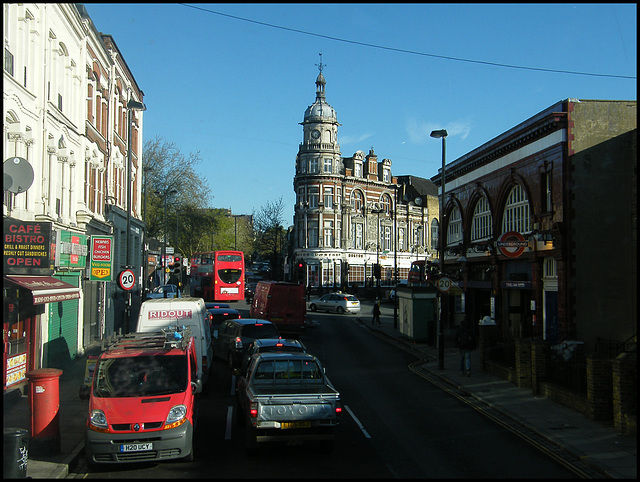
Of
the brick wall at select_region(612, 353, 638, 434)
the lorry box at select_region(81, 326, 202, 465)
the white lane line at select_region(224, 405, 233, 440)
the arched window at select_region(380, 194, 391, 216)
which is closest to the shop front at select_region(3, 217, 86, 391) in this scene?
the white lane line at select_region(224, 405, 233, 440)

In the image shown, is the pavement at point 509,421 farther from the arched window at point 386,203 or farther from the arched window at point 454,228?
the arched window at point 386,203

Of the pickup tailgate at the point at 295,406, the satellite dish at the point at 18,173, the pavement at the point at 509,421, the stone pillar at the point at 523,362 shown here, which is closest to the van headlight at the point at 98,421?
the pavement at the point at 509,421

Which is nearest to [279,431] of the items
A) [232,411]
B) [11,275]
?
[232,411]

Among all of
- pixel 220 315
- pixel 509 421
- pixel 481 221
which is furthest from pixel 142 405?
pixel 481 221

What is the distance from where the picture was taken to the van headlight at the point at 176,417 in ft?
33.1

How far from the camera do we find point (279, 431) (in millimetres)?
10359

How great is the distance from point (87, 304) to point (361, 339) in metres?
13.8

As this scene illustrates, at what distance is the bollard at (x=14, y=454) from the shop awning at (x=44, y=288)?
7006 millimetres

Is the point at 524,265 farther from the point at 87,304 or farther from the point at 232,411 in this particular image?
the point at 87,304

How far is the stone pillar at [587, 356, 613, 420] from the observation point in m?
13.4

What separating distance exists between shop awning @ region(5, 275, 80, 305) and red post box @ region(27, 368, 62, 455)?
16.9ft

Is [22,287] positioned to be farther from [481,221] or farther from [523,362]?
[481,221]

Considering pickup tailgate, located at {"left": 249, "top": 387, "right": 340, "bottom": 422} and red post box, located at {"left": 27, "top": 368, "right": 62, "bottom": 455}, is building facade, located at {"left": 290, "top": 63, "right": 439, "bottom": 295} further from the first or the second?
red post box, located at {"left": 27, "top": 368, "right": 62, "bottom": 455}

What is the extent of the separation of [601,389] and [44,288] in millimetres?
14016
